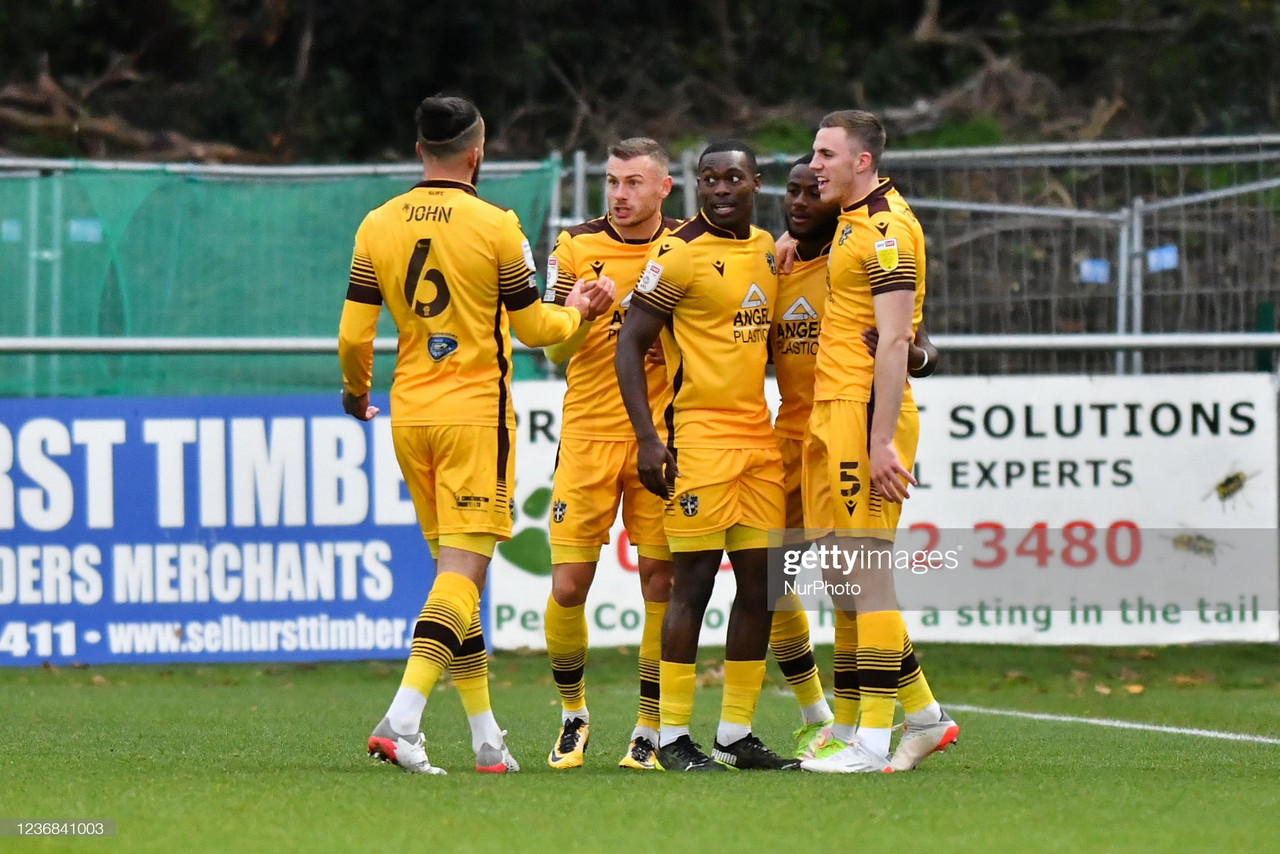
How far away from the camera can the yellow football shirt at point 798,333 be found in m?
6.62

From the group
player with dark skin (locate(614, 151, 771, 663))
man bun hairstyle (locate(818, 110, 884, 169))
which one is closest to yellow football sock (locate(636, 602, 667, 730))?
player with dark skin (locate(614, 151, 771, 663))

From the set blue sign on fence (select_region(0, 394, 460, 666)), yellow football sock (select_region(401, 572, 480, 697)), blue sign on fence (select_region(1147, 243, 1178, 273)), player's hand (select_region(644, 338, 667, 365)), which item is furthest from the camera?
blue sign on fence (select_region(1147, 243, 1178, 273))

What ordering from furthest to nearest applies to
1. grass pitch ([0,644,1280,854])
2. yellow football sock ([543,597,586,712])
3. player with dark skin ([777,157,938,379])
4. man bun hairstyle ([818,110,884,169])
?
yellow football sock ([543,597,586,712]) → player with dark skin ([777,157,938,379]) → man bun hairstyle ([818,110,884,169]) → grass pitch ([0,644,1280,854])

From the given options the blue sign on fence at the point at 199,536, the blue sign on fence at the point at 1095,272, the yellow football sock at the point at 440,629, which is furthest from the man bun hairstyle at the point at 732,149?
the blue sign on fence at the point at 1095,272

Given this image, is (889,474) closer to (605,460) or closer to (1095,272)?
(605,460)

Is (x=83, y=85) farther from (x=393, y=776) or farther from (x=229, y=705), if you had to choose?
(x=393, y=776)

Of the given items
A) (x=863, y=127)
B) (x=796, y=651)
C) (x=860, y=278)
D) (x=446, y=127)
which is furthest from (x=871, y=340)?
(x=446, y=127)

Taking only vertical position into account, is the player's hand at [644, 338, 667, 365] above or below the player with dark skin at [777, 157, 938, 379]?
below

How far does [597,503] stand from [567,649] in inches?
22.5

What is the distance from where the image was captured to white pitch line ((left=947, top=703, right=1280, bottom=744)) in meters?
7.64

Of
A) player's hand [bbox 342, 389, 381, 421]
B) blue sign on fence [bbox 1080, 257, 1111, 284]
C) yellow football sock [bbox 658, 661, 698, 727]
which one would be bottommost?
yellow football sock [bbox 658, 661, 698, 727]

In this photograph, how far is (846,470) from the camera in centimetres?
614

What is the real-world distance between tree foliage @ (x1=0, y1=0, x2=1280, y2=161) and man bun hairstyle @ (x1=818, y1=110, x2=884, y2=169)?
38.5 feet

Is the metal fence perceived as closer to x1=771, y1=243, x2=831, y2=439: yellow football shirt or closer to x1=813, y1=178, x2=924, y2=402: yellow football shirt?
x1=771, y1=243, x2=831, y2=439: yellow football shirt
